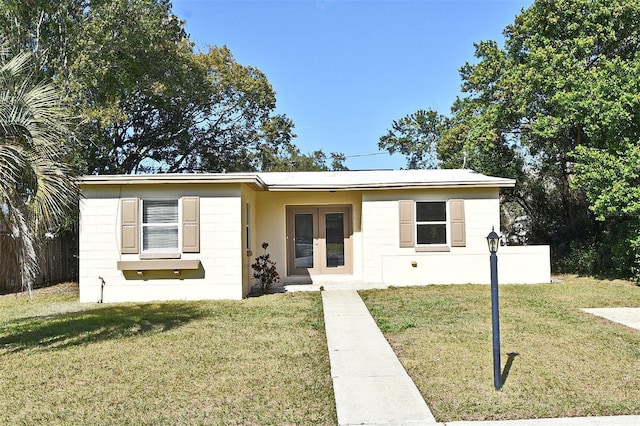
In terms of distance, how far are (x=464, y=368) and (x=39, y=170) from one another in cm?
553

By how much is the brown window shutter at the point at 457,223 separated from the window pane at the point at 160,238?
6.63m

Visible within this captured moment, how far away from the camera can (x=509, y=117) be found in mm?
16438

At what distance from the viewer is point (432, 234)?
13094 mm

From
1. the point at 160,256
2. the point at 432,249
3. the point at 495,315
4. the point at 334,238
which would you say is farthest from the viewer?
the point at 334,238

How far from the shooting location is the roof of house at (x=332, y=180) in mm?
10953

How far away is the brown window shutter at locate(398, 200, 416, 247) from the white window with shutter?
17.8 ft

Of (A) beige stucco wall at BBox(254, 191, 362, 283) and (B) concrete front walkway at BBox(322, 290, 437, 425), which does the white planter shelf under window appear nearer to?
(A) beige stucco wall at BBox(254, 191, 362, 283)

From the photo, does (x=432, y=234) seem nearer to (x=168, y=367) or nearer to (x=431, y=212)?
(x=431, y=212)

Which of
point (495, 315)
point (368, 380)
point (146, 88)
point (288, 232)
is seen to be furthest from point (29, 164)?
point (146, 88)

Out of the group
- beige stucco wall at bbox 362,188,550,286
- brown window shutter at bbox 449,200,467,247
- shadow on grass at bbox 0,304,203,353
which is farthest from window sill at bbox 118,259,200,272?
brown window shutter at bbox 449,200,467,247

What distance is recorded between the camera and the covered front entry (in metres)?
14.2

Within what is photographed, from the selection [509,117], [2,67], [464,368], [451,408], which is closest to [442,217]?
[509,117]

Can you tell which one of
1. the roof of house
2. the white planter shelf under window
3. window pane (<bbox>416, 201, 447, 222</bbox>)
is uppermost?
the roof of house

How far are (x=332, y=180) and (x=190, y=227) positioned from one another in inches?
178
